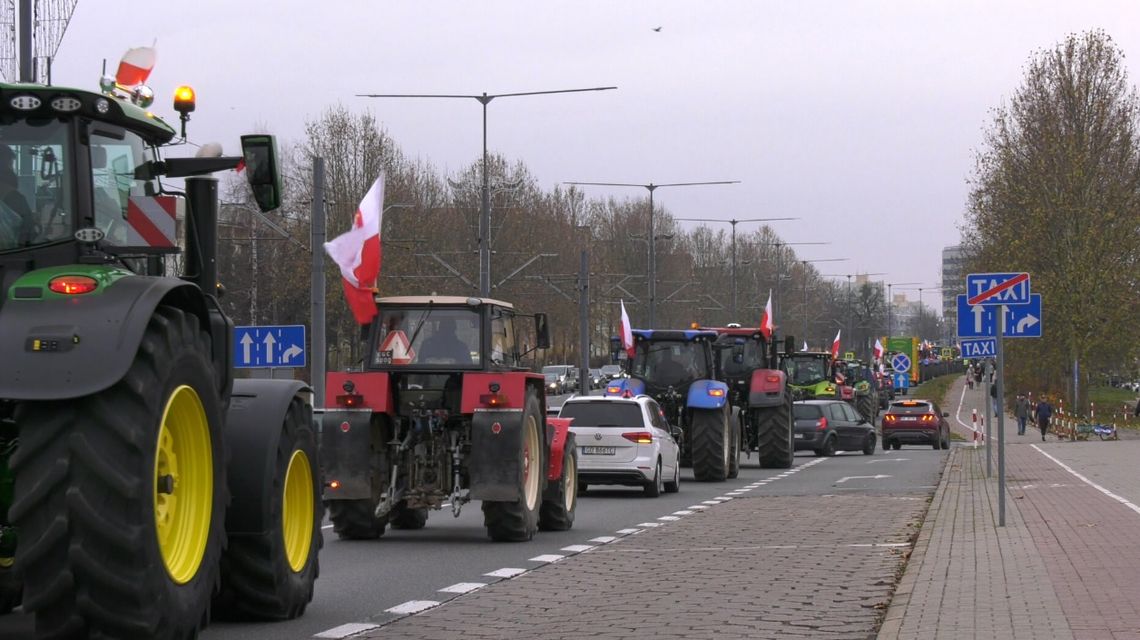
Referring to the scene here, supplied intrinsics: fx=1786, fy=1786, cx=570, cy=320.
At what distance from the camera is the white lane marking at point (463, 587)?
1286 centimetres

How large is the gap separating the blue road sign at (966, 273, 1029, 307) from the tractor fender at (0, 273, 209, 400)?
13.5 meters

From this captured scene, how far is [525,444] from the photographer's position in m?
17.4

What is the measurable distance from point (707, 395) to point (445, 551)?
13180 millimetres

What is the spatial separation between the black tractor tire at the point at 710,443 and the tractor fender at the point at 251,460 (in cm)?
1955

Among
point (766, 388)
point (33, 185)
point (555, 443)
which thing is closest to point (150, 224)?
point (33, 185)

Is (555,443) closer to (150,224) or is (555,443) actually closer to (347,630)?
(347,630)

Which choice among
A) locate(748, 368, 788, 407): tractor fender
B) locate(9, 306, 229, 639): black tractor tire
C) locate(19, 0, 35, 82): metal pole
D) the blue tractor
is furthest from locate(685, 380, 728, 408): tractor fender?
locate(9, 306, 229, 639): black tractor tire

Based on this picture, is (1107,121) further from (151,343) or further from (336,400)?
(151,343)

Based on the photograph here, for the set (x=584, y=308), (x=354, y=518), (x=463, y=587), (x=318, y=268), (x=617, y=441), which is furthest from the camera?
(x=584, y=308)

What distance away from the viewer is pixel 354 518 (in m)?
17.4

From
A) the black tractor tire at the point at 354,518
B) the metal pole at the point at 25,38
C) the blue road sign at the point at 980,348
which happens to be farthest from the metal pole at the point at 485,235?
the metal pole at the point at 25,38

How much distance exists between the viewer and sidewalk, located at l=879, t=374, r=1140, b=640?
10.1 m

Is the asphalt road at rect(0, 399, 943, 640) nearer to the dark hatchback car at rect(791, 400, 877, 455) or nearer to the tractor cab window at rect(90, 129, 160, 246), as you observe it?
the tractor cab window at rect(90, 129, 160, 246)

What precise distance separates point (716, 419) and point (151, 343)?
22143 millimetres
